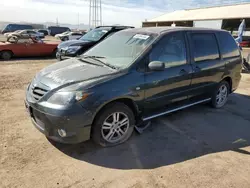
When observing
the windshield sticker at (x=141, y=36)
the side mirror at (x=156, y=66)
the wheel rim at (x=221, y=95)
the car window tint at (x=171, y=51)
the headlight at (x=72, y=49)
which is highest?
the windshield sticker at (x=141, y=36)

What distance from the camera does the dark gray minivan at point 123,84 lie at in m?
2.97

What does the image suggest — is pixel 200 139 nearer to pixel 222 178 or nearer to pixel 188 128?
pixel 188 128

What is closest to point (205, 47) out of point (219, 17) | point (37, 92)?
point (37, 92)

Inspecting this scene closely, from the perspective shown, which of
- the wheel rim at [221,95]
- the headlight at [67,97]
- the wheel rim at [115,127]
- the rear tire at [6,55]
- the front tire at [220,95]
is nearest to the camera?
the headlight at [67,97]

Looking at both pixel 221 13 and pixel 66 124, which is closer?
pixel 66 124

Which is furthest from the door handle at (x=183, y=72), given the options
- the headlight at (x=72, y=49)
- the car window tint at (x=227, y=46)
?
the headlight at (x=72, y=49)

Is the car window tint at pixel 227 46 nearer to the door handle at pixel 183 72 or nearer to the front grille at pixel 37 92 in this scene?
the door handle at pixel 183 72

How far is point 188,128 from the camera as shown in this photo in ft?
13.9

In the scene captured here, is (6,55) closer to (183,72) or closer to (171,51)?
(171,51)

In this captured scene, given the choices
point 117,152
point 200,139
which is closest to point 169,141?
point 200,139

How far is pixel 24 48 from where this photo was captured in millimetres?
12016

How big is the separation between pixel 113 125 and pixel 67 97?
33.8 inches

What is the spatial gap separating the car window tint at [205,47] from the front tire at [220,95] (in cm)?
79

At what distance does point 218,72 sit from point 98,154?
3241mm
